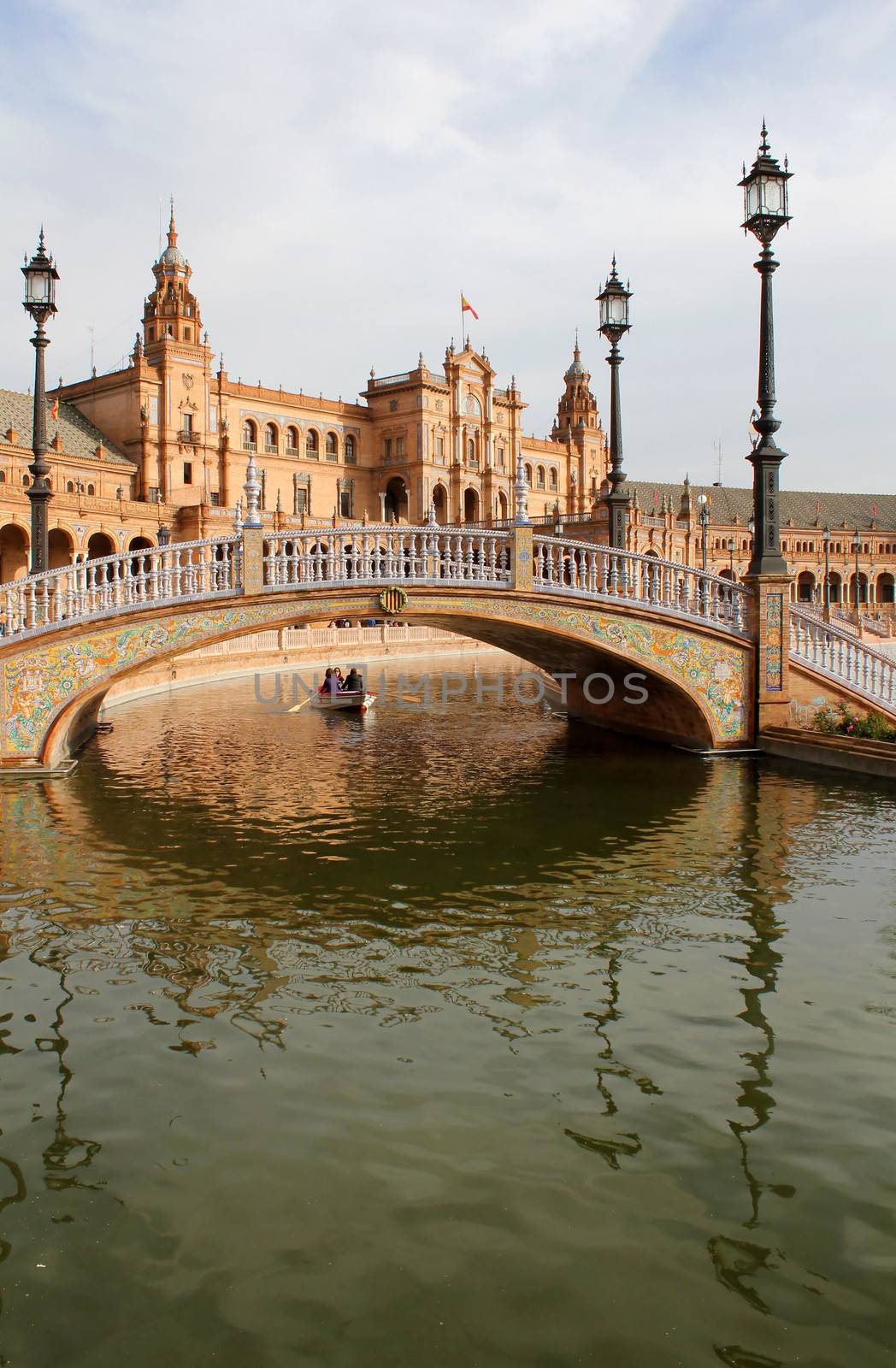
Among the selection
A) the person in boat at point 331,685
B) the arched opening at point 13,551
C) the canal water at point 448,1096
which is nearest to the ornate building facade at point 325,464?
the arched opening at point 13,551

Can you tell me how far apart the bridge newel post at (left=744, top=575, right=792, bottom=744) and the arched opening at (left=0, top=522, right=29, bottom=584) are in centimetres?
4441

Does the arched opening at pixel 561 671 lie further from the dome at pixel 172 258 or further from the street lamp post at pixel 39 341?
the dome at pixel 172 258

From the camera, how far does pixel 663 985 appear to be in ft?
24.8

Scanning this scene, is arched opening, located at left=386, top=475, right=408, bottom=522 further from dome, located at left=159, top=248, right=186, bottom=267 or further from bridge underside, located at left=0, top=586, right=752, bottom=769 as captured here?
bridge underside, located at left=0, top=586, right=752, bottom=769

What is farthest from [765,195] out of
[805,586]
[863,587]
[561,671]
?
[863,587]

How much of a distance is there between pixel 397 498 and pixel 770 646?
72.0 m

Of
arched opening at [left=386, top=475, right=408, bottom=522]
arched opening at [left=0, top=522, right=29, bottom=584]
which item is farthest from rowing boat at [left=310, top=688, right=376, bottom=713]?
arched opening at [left=386, top=475, right=408, bottom=522]

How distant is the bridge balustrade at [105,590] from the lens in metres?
14.6

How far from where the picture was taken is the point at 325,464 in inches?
3275

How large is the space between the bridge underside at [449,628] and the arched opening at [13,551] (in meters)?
37.0

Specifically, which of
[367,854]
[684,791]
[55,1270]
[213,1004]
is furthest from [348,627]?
[55,1270]

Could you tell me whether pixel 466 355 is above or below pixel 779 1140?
above

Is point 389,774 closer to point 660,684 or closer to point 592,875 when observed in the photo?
point 660,684

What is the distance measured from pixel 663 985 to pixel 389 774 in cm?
913
